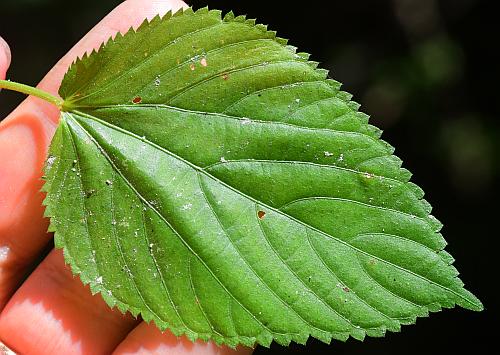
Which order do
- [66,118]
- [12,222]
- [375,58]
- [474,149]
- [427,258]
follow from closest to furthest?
[427,258] < [66,118] < [12,222] < [474,149] < [375,58]

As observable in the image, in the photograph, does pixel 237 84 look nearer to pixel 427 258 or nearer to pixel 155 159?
pixel 155 159

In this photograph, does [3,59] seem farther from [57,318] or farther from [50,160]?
[57,318]

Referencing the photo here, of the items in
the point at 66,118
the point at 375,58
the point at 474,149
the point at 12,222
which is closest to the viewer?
the point at 66,118

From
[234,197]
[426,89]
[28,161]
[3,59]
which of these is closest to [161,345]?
[234,197]

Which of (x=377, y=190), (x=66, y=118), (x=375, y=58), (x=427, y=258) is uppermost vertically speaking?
(x=375, y=58)

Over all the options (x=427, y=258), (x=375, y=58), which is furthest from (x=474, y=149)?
(x=427, y=258)

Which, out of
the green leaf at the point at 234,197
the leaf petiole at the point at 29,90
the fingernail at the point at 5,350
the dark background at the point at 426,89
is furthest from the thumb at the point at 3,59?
the dark background at the point at 426,89
